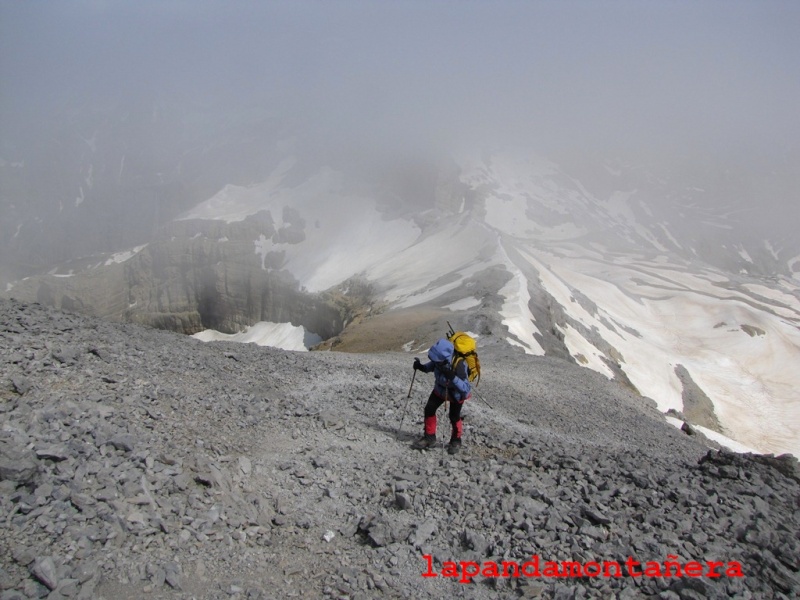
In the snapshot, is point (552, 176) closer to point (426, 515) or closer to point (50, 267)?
point (50, 267)

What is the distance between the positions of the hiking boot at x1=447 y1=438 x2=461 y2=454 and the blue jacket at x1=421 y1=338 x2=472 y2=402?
2.49ft

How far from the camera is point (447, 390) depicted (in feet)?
34.3

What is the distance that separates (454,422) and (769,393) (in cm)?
5423

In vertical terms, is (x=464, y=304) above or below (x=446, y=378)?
below

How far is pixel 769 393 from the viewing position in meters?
51.6

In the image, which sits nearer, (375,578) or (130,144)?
(375,578)

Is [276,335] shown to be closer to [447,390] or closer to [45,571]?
[447,390]

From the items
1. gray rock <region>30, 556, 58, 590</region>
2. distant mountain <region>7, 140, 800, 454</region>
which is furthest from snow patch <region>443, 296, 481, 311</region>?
gray rock <region>30, 556, 58, 590</region>

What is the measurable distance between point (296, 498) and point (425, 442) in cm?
319

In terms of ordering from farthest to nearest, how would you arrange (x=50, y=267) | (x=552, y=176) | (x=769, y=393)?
(x=552, y=176) → (x=50, y=267) → (x=769, y=393)

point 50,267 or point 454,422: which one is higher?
point 454,422

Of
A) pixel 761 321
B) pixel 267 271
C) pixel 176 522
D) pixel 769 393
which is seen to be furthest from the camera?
pixel 267 271

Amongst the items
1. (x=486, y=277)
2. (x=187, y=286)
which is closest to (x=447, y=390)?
(x=486, y=277)

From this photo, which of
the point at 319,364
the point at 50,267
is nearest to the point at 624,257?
the point at 319,364
